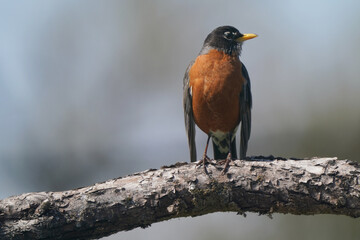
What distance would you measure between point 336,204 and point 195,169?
1.28m

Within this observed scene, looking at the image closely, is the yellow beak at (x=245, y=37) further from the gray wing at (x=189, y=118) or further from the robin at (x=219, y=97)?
the gray wing at (x=189, y=118)

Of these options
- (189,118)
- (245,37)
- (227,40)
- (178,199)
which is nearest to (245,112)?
(189,118)

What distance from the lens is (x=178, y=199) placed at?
13.8ft

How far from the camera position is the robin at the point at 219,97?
6.16m

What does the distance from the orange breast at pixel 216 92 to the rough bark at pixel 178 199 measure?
6.13ft

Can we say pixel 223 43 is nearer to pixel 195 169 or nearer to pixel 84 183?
pixel 195 169

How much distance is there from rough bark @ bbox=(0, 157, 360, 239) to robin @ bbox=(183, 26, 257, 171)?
1892mm

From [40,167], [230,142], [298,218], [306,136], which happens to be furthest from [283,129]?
[40,167]

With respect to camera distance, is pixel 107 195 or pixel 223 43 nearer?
pixel 107 195

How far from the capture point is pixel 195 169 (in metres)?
4.46

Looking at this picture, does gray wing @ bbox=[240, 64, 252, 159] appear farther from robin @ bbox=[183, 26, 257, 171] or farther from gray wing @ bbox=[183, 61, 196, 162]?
gray wing @ bbox=[183, 61, 196, 162]

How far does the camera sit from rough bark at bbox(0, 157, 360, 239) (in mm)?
3949

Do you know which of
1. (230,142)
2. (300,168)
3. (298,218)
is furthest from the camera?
(298,218)

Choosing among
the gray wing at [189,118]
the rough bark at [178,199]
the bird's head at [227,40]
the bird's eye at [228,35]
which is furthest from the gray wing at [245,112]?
the rough bark at [178,199]
